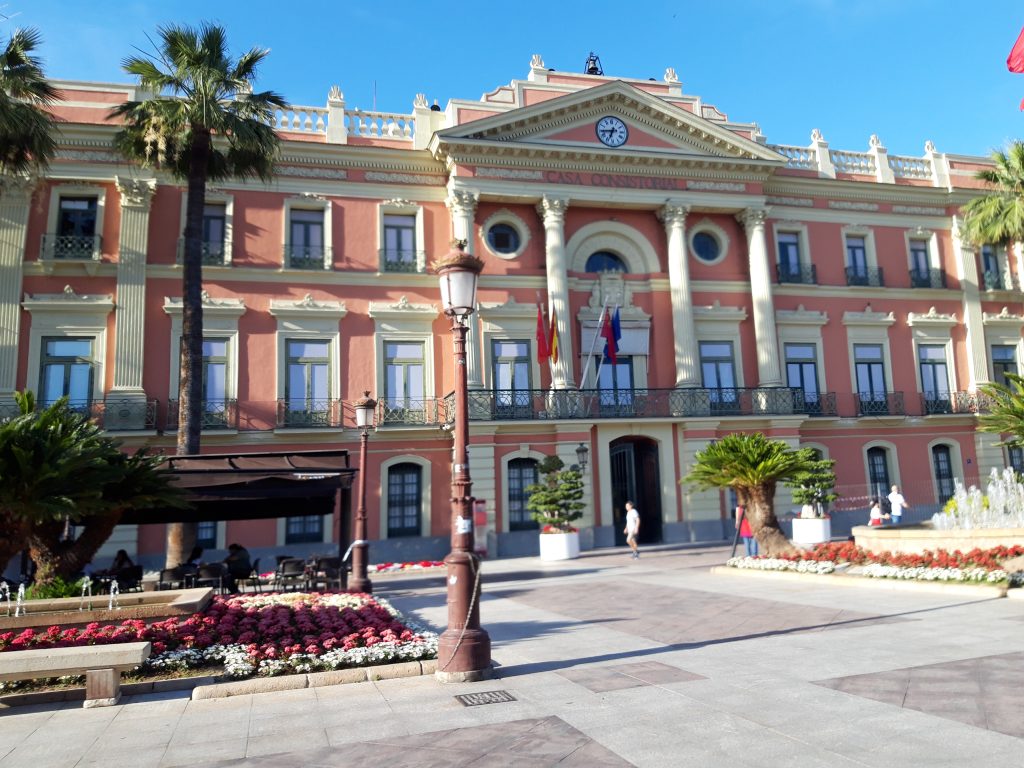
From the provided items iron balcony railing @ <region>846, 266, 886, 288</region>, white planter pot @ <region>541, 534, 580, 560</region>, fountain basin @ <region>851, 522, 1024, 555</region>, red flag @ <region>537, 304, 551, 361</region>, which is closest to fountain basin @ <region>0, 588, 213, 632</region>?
fountain basin @ <region>851, 522, 1024, 555</region>

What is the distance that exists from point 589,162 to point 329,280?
1015cm

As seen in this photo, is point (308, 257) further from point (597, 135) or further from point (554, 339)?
point (597, 135)

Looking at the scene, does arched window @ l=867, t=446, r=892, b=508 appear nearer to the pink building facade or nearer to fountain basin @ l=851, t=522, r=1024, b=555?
the pink building facade

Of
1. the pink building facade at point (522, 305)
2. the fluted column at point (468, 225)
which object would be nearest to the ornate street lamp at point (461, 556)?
the pink building facade at point (522, 305)

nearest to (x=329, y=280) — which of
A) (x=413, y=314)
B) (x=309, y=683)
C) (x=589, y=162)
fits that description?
(x=413, y=314)

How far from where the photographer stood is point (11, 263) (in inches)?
917

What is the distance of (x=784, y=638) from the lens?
9.73 meters

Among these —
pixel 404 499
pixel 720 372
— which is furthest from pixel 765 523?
pixel 404 499

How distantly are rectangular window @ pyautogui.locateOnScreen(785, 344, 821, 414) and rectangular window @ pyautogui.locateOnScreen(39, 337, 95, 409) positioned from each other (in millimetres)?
24183

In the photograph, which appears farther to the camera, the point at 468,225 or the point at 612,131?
the point at 612,131

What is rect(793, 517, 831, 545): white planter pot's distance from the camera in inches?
905

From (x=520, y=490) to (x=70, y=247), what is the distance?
1622 cm

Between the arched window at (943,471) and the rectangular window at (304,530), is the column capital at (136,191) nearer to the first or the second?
the rectangular window at (304,530)

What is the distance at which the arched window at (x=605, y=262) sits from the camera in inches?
1129
